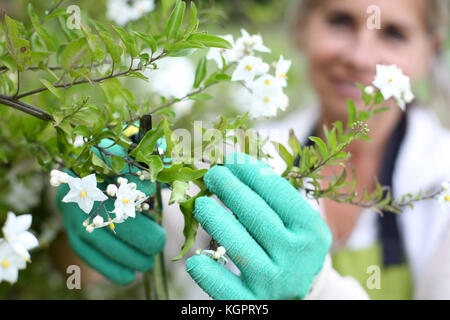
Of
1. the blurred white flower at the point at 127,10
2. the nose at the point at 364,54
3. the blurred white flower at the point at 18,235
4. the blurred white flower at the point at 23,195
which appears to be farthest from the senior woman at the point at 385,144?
the blurred white flower at the point at 18,235

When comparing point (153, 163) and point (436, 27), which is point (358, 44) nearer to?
point (436, 27)

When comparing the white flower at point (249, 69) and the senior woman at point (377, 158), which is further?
the senior woman at point (377, 158)

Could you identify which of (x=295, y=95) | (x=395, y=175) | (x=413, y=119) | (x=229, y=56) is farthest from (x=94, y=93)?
(x=295, y=95)

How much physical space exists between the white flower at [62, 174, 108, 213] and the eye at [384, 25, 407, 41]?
0.96 metres

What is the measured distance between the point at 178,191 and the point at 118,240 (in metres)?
0.24

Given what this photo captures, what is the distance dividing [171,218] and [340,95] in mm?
624

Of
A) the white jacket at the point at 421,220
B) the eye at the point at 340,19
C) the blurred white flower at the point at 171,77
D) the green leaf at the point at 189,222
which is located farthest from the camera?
the eye at the point at 340,19

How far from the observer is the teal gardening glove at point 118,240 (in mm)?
479

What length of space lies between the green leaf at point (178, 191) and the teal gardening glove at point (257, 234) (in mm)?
40

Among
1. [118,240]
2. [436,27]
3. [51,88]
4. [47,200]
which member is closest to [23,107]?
[51,88]

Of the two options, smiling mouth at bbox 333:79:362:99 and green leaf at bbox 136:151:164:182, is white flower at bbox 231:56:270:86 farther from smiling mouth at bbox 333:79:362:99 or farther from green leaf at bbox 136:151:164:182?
smiling mouth at bbox 333:79:362:99

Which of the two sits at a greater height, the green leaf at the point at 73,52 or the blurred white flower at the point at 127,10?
the blurred white flower at the point at 127,10

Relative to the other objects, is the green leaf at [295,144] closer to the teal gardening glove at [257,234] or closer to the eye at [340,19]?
the teal gardening glove at [257,234]
